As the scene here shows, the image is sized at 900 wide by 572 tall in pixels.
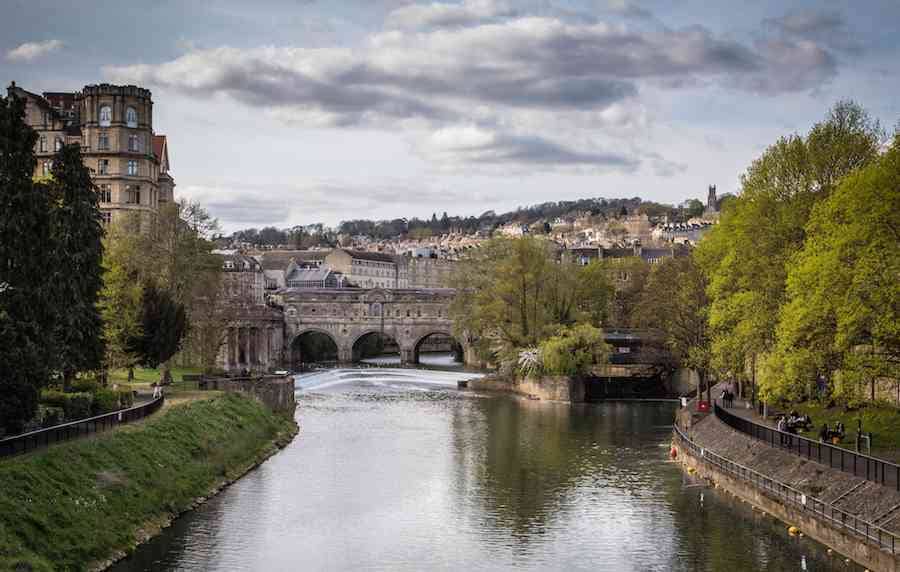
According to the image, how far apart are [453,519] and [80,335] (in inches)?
624

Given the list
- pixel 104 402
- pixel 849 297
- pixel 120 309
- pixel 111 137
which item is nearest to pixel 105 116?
pixel 111 137

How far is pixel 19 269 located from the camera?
33781 mm

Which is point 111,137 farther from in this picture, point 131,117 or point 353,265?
point 353,265

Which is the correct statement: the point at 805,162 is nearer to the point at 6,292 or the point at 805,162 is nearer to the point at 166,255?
the point at 6,292

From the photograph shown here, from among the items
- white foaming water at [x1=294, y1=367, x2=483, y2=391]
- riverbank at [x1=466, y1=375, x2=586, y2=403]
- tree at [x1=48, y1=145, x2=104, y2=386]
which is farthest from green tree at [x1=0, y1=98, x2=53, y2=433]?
white foaming water at [x1=294, y1=367, x2=483, y2=391]

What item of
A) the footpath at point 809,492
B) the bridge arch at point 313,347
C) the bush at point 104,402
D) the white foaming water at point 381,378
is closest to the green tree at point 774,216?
the footpath at point 809,492

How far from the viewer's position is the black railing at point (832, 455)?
3108 cm

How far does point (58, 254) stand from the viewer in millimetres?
41406

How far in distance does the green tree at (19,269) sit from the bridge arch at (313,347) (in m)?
81.8

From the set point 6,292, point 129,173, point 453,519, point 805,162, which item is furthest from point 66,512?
point 129,173

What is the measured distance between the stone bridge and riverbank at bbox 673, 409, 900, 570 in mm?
71607

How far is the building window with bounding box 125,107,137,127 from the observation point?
8250cm

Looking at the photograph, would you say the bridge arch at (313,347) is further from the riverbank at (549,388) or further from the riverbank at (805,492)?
the riverbank at (805,492)

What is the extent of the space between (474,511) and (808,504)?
11.1 meters
